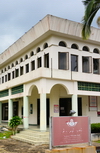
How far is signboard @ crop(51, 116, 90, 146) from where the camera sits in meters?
8.36

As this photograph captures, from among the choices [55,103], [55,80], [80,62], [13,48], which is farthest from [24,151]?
[13,48]

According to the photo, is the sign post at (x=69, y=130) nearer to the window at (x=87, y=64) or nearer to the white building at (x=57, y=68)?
the white building at (x=57, y=68)

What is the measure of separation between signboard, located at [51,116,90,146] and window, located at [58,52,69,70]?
7135mm

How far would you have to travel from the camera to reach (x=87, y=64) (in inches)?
672

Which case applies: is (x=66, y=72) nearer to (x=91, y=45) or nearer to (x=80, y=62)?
(x=80, y=62)

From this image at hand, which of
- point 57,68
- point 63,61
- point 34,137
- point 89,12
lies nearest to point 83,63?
point 63,61

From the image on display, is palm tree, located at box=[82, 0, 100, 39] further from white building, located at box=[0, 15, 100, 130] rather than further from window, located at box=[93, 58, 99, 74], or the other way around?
window, located at box=[93, 58, 99, 74]

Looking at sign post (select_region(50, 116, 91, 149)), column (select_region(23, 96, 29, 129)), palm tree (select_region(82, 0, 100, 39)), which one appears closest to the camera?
sign post (select_region(50, 116, 91, 149))

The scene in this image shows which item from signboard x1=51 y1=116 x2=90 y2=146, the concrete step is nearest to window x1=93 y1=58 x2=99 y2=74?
the concrete step

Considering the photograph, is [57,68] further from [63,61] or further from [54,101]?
[54,101]

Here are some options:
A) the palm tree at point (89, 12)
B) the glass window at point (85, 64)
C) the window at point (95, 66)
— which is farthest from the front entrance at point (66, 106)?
the palm tree at point (89, 12)

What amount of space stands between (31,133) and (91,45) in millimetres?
8309

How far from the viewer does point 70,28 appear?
15.4 metres

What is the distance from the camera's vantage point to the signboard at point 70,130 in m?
8.36
